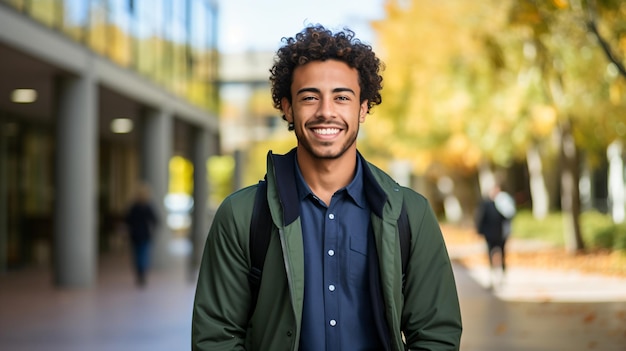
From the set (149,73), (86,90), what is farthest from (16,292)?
(149,73)

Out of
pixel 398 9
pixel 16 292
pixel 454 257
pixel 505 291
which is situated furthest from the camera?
pixel 398 9

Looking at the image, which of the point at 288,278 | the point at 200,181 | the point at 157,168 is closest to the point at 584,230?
the point at 200,181

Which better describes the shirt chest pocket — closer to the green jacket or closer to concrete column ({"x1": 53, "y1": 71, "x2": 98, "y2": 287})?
the green jacket

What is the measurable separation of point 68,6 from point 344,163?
16684 mm

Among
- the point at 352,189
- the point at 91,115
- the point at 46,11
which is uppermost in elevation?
the point at 46,11

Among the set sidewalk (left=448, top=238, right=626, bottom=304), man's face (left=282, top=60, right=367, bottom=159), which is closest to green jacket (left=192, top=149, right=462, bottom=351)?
man's face (left=282, top=60, right=367, bottom=159)

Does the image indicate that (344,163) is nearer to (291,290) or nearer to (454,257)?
(291,290)

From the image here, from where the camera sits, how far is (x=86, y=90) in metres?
19.9

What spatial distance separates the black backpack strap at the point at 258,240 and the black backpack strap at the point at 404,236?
387 millimetres

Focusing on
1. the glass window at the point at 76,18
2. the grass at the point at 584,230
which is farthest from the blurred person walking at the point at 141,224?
the grass at the point at 584,230

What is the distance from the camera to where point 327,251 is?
10.2 feet

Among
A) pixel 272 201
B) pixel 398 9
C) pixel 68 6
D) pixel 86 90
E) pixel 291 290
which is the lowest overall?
pixel 291 290

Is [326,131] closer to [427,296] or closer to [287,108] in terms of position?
[287,108]

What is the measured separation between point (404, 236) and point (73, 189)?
1731cm
